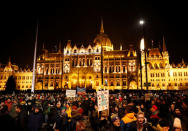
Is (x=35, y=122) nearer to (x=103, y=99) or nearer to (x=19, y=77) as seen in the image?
(x=103, y=99)

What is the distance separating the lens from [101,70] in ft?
235

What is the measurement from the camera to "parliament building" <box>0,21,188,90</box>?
70.4 metres

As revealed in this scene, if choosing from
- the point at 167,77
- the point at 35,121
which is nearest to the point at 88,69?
the point at 167,77

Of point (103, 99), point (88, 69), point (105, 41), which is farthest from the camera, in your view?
point (105, 41)

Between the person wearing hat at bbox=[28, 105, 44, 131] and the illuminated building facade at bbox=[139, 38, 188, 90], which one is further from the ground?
the illuminated building facade at bbox=[139, 38, 188, 90]

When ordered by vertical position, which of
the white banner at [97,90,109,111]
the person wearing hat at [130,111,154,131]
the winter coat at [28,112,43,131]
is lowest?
the winter coat at [28,112,43,131]

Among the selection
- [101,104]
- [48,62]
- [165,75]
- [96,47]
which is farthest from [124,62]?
[101,104]

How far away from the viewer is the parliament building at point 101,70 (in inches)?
2773

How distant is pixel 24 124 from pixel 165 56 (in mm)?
90052

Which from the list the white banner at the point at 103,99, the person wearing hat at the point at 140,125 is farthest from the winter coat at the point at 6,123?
the white banner at the point at 103,99

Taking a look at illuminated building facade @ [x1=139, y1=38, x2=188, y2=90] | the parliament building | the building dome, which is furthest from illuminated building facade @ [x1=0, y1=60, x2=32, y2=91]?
illuminated building facade @ [x1=139, y1=38, x2=188, y2=90]

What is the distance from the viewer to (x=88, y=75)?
72562mm

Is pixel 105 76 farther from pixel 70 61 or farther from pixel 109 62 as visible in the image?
pixel 70 61

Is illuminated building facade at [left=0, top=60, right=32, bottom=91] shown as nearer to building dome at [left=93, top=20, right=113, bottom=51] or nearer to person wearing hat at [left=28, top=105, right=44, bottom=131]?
building dome at [left=93, top=20, right=113, bottom=51]
